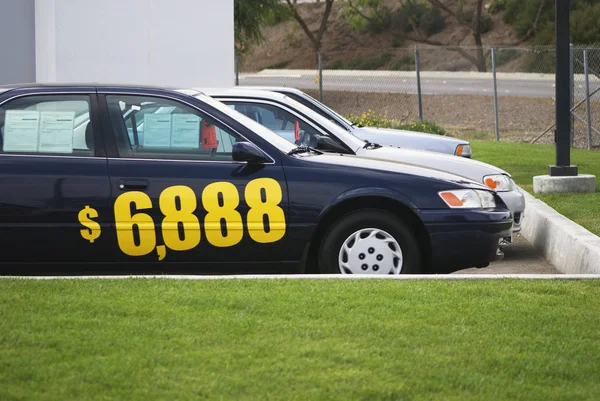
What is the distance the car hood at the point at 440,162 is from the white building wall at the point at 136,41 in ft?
21.3

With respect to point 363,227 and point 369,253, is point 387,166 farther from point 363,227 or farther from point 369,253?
point 369,253

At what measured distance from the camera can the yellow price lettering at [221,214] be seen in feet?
23.1

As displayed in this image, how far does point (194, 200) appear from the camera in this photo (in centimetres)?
704

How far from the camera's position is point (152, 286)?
6.42m

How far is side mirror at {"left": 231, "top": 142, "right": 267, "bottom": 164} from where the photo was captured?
7047mm

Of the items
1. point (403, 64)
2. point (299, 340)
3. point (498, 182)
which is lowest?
point (299, 340)

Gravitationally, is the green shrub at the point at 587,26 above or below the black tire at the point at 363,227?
above

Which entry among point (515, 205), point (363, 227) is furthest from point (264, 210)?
point (515, 205)

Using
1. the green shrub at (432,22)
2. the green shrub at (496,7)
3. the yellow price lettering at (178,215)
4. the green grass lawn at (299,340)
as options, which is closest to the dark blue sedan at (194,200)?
the yellow price lettering at (178,215)

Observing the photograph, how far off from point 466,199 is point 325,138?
→ 231cm

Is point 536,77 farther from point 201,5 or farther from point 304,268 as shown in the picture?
point 304,268

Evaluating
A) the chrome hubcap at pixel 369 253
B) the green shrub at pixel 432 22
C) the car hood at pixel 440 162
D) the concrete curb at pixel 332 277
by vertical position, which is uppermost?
the green shrub at pixel 432 22

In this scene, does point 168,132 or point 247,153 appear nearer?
point 247,153

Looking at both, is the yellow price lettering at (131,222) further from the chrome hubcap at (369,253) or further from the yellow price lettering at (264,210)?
the chrome hubcap at (369,253)
